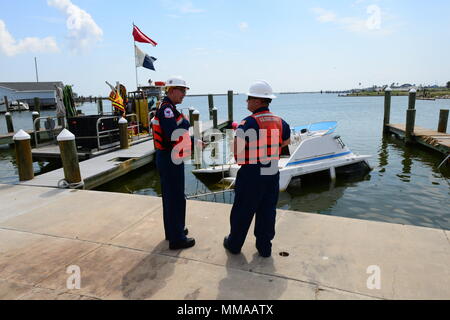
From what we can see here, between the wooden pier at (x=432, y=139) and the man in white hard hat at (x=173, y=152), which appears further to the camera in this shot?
the wooden pier at (x=432, y=139)

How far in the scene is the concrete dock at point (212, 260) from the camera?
9.02 ft

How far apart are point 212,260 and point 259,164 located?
1.15 meters

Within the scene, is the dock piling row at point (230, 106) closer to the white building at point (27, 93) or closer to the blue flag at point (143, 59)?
the blue flag at point (143, 59)

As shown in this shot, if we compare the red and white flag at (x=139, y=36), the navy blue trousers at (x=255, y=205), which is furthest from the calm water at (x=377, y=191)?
the red and white flag at (x=139, y=36)

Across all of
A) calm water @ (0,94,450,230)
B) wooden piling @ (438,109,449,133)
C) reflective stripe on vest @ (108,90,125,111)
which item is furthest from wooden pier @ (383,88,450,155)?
reflective stripe on vest @ (108,90,125,111)

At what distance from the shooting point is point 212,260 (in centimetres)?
→ 327

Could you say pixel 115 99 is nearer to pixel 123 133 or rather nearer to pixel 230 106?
pixel 123 133

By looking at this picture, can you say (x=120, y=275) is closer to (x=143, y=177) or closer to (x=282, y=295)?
(x=282, y=295)

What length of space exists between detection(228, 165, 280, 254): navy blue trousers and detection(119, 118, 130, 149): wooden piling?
860 centimetres

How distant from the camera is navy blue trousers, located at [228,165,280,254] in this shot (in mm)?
3094

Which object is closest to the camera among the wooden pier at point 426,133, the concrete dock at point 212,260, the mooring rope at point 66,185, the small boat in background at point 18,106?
the concrete dock at point 212,260

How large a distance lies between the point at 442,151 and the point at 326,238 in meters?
11.0
